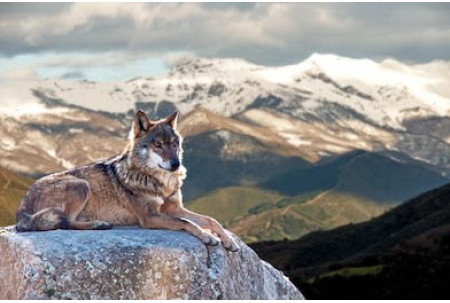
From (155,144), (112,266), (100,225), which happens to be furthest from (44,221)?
(155,144)

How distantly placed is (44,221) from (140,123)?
2996 mm

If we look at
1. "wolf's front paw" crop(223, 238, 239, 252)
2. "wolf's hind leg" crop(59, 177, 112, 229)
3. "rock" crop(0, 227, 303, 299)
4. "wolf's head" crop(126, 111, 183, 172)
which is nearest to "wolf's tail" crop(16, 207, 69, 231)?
"wolf's hind leg" crop(59, 177, 112, 229)

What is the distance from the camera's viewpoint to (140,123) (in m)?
21.1

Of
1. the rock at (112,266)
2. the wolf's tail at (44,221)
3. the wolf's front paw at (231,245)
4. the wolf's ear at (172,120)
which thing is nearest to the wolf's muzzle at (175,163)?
the wolf's ear at (172,120)

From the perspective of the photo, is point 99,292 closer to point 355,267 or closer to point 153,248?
point 153,248

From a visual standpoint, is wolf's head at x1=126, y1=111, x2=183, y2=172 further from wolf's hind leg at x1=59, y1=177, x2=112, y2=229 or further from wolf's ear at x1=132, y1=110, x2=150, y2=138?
wolf's hind leg at x1=59, y1=177, x2=112, y2=229

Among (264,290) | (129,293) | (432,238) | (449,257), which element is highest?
(129,293)

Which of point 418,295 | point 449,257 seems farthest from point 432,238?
point 418,295

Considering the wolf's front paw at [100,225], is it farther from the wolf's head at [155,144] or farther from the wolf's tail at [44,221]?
the wolf's head at [155,144]

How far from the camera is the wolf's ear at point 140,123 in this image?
68.5 ft

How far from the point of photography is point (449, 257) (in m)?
104

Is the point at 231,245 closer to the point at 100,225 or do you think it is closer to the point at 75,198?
the point at 100,225

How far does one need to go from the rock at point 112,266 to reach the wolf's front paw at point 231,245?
23 centimetres

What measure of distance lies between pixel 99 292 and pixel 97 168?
13.3 ft
